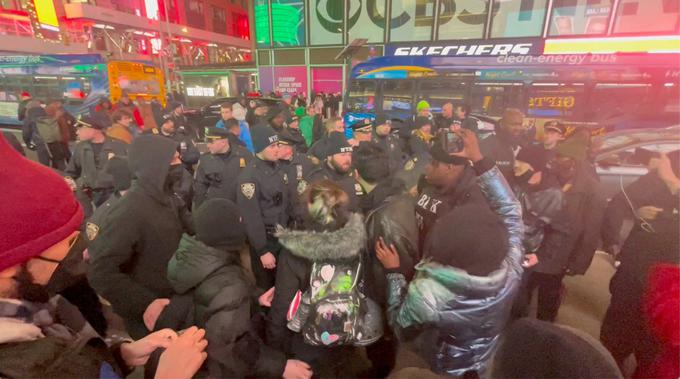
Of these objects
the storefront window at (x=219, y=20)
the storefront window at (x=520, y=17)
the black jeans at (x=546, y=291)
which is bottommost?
the black jeans at (x=546, y=291)

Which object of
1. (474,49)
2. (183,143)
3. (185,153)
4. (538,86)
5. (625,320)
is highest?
(474,49)

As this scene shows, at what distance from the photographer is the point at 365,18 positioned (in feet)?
9.89

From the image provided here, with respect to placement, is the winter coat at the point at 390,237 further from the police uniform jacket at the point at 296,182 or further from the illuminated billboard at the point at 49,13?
the illuminated billboard at the point at 49,13

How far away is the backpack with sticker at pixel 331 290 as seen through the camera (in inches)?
55.0

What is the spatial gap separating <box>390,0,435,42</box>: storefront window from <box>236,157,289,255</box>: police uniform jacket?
6.77 ft

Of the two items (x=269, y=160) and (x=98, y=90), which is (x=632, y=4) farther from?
(x=98, y=90)

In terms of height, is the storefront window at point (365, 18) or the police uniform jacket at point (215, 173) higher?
the storefront window at point (365, 18)

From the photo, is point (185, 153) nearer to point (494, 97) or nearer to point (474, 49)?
point (474, 49)

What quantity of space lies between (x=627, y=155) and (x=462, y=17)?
6.50 feet

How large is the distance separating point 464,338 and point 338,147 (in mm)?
2125

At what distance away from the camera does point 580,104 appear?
14.3 feet

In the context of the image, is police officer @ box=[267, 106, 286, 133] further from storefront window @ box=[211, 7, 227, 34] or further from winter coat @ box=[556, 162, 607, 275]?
winter coat @ box=[556, 162, 607, 275]

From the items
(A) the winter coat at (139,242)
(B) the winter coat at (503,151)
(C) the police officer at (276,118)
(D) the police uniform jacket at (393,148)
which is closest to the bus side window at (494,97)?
(D) the police uniform jacket at (393,148)

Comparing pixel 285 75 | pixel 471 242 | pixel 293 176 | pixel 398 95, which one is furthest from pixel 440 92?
pixel 471 242
